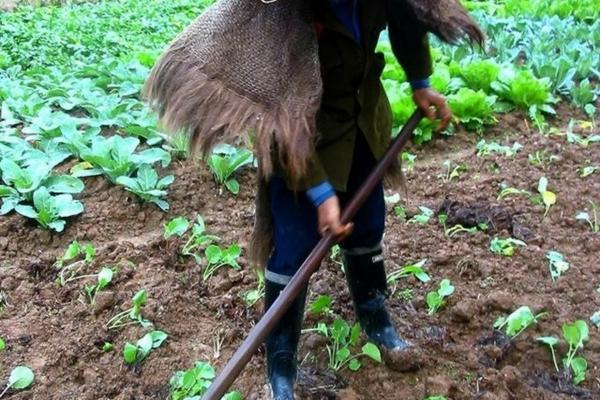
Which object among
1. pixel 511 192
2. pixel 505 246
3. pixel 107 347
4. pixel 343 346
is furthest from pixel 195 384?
pixel 511 192

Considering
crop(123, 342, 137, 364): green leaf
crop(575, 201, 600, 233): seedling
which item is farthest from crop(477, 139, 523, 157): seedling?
crop(123, 342, 137, 364): green leaf

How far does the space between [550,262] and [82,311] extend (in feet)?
5.67

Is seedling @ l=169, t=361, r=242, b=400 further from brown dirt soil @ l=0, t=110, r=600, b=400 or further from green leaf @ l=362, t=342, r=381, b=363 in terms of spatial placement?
green leaf @ l=362, t=342, r=381, b=363

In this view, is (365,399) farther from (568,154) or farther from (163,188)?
(568,154)

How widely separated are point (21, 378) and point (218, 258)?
81 cm

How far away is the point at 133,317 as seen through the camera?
2.54 metres

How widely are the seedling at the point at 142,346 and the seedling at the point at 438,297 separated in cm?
91

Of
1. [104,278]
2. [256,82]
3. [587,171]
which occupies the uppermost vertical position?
[256,82]

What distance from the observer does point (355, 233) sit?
2.25 meters

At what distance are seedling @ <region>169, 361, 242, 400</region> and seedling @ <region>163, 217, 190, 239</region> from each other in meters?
0.79

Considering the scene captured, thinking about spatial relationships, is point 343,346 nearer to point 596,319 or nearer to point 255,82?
point 596,319

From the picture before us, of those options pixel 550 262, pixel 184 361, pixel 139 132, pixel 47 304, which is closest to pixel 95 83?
pixel 139 132

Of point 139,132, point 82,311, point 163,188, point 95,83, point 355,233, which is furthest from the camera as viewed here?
point 95,83

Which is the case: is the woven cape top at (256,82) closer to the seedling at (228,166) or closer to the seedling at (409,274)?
the seedling at (409,274)
